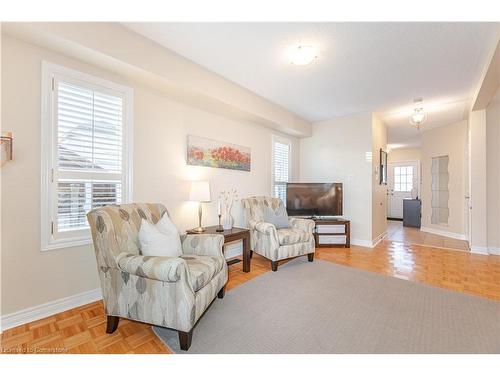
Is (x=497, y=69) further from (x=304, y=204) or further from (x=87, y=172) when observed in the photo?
(x=87, y=172)

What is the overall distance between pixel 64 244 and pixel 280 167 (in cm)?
372

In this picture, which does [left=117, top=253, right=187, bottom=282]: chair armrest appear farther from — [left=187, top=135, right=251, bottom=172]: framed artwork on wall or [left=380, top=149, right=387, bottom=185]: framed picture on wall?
[left=380, top=149, right=387, bottom=185]: framed picture on wall

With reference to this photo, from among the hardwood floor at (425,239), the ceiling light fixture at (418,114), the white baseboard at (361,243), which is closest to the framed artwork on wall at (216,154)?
the white baseboard at (361,243)

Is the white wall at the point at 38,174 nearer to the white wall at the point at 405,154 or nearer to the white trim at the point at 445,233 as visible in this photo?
the white trim at the point at 445,233

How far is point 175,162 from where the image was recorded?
309 cm

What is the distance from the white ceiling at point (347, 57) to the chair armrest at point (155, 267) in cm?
202

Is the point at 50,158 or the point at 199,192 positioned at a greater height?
the point at 50,158

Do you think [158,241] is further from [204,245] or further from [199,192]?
[199,192]

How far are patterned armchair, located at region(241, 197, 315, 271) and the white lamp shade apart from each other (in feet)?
2.89

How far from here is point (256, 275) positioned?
3033mm

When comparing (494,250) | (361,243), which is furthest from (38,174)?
(494,250)

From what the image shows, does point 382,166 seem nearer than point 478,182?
No

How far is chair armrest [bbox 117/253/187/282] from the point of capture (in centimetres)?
158
